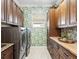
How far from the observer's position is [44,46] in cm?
870

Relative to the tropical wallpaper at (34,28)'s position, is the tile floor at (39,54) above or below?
below

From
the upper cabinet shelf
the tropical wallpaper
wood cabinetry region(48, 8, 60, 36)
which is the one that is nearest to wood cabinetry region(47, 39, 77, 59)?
the upper cabinet shelf

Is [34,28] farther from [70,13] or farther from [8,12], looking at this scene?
[70,13]

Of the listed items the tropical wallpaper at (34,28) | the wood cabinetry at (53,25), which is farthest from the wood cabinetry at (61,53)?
the tropical wallpaper at (34,28)

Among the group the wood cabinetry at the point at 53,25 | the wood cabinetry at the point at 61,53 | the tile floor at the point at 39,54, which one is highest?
the wood cabinetry at the point at 53,25

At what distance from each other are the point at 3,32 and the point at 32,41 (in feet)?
Answer: 17.2

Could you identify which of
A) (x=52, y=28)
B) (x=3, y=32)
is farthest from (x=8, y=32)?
(x=52, y=28)

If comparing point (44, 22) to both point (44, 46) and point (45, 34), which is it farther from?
point (44, 46)

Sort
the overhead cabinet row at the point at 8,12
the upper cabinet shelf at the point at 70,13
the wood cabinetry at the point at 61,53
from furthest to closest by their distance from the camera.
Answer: the upper cabinet shelf at the point at 70,13 < the overhead cabinet row at the point at 8,12 < the wood cabinetry at the point at 61,53

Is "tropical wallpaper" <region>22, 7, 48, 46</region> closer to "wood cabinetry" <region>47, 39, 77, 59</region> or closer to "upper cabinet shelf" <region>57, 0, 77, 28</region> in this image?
"wood cabinetry" <region>47, 39, 77, 59</region>

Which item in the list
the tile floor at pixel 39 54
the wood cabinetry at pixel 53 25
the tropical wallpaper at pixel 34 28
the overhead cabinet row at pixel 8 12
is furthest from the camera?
the tropical wallpaper at pixel 34 28

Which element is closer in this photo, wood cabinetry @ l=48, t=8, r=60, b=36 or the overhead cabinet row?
the overhead cabinet row

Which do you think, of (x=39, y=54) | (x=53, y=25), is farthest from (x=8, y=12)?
(x=53, y=25)

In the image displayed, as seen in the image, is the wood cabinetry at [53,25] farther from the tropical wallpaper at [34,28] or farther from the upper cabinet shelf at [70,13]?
the upper cabinet shelf at [70,13]
